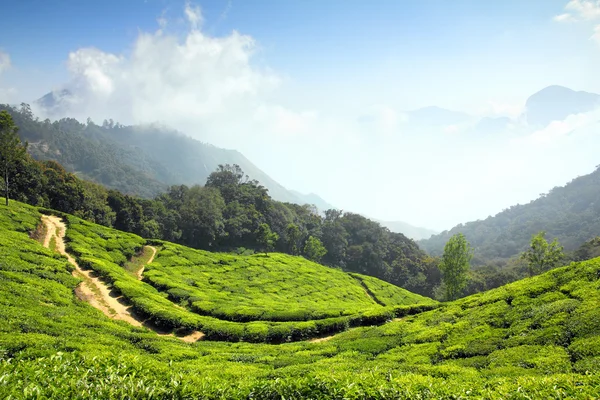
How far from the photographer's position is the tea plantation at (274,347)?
296 inches

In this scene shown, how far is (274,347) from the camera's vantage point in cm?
1802

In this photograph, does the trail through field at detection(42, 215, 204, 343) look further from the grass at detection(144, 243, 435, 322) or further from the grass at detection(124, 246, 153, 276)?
the grass at detection(124, 246, 153, 276)

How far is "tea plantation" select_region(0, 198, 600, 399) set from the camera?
24.7 ft

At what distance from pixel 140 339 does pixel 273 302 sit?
16.3m

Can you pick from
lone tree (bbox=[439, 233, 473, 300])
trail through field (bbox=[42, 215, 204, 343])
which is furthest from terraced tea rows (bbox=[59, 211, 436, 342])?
lone tree (bbox=[439, 233, 473, 300])

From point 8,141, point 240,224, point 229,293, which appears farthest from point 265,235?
point 8,141

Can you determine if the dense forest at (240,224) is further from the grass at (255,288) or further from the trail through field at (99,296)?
the trail through field at (99,296)

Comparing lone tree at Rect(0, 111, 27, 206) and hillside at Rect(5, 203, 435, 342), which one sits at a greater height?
lone tree at Rect(0, 111, 27, 206)

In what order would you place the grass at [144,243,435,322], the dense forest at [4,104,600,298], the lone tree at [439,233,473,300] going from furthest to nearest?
the dense forest at [4,104,600,298] → the lone tree at [439,233,473,300] → the grass at [144,243,435,322]

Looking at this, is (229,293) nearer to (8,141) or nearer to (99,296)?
(99,296)

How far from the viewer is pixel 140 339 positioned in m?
15.4

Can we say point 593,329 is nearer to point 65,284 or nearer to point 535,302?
point 535,302

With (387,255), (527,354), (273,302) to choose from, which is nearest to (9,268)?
(273,302)

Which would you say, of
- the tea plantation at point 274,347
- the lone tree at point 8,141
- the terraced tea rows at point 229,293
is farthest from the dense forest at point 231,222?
the tea plantation at point 274,347
